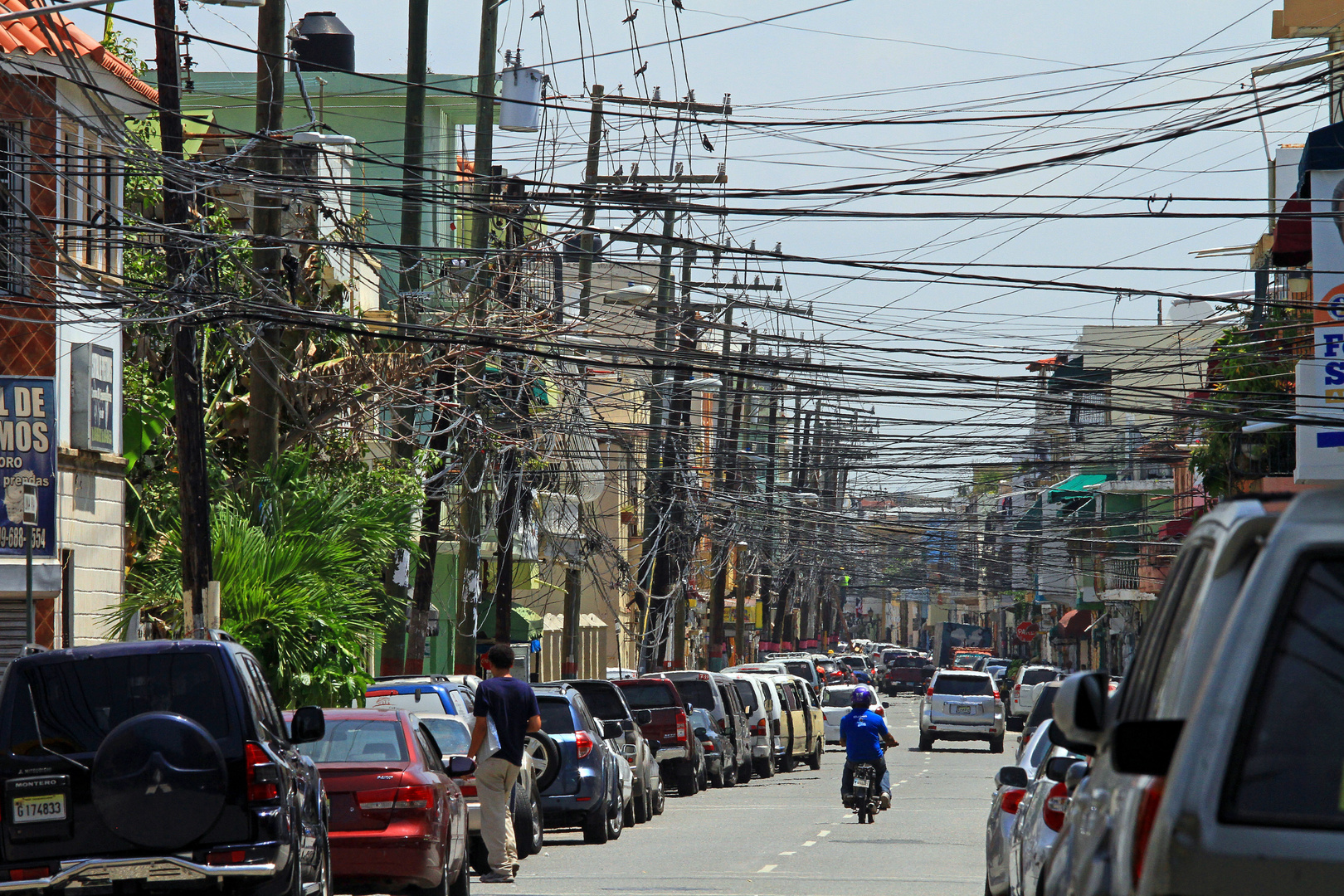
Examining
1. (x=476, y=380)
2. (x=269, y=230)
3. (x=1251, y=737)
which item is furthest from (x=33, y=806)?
(x=476, y=380)

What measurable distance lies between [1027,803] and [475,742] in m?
4.43

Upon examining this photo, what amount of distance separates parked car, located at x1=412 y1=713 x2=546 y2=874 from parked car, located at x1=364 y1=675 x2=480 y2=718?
0.52 metres

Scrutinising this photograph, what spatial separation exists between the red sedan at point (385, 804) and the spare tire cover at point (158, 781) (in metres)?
3.21

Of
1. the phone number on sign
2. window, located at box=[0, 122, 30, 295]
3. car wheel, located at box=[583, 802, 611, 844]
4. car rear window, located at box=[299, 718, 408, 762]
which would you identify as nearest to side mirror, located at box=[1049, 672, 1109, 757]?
car rear window, located at box=[299, 718, 408, 762]

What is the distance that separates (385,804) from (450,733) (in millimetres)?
4560

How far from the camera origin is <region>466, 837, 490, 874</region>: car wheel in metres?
15.8

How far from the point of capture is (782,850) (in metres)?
18.9

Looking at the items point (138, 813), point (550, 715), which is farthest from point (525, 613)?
point (138, 813)

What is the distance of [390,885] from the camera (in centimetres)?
1299

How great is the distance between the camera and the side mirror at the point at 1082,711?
5035 millimetres

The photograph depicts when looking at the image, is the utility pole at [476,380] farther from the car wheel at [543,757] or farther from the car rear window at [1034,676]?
the car rear window at [1034,676]

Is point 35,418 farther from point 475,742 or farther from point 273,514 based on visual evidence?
point 475,742

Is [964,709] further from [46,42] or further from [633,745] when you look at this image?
[46,42]

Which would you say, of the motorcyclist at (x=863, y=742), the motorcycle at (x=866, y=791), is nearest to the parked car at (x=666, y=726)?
the motorcyclist at (x=863, y=742)
